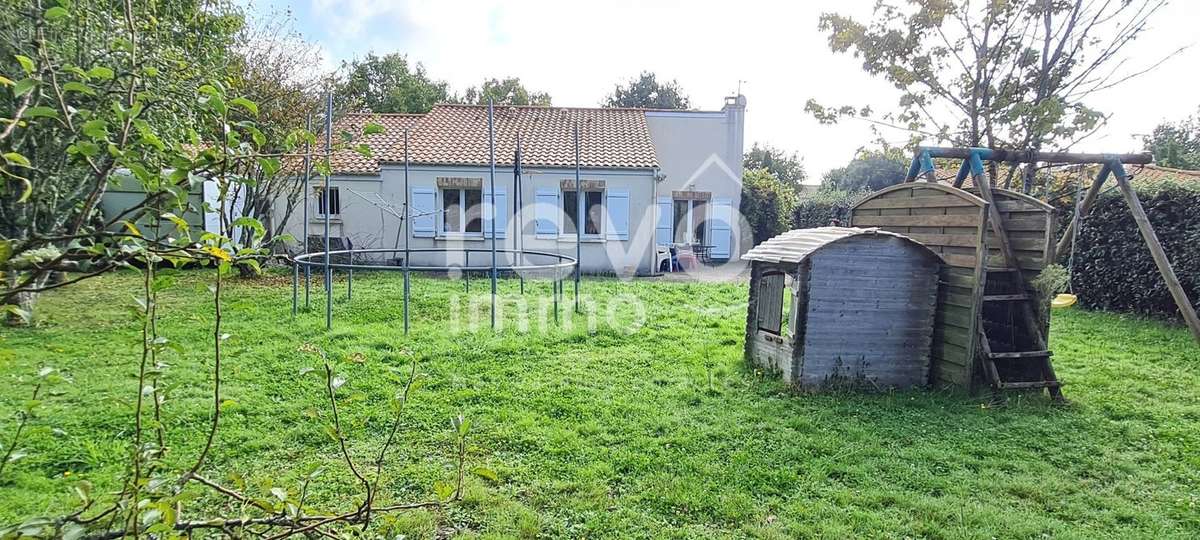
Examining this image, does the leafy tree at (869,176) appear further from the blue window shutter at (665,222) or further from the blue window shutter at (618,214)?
the blue window shutter at (618,214)

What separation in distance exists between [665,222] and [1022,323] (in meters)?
11.5

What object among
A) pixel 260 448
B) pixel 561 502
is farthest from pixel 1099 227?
pixel 260 448

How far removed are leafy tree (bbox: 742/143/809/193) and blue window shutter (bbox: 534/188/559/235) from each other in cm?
2516

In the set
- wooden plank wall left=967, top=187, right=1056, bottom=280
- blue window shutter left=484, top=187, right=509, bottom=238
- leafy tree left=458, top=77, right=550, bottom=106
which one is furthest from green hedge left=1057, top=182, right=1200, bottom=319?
leafy tree left=458, top=77, right=550, bottom=106

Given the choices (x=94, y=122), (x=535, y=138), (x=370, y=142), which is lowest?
(x=94, y=122)

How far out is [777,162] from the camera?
3828 centimetres

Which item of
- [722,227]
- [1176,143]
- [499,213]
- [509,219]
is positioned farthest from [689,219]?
[1176,143]

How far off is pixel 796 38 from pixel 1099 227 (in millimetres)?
5428

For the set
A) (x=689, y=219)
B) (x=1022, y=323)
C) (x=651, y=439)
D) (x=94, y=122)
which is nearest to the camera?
(x=94, y=122)

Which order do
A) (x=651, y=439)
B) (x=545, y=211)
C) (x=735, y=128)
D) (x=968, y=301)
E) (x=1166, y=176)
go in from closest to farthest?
1. (x=651, y=439)
2. (x=968, y=301)
3. (x=1166, y=176)
4. (x=545, y=211)
5. (x=735, y=128)

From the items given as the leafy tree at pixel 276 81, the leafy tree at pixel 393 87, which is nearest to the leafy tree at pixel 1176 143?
the leafy tree at pixel 276 81

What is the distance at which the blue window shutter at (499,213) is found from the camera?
47.9ft

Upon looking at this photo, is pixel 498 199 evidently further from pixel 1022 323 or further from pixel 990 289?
pixel 1022 323

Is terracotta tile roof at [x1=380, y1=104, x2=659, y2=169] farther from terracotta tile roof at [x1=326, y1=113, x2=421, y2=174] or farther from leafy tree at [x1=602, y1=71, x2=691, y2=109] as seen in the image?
leafy tree at [x1=602, y1=71, x2=691, y2=109]
